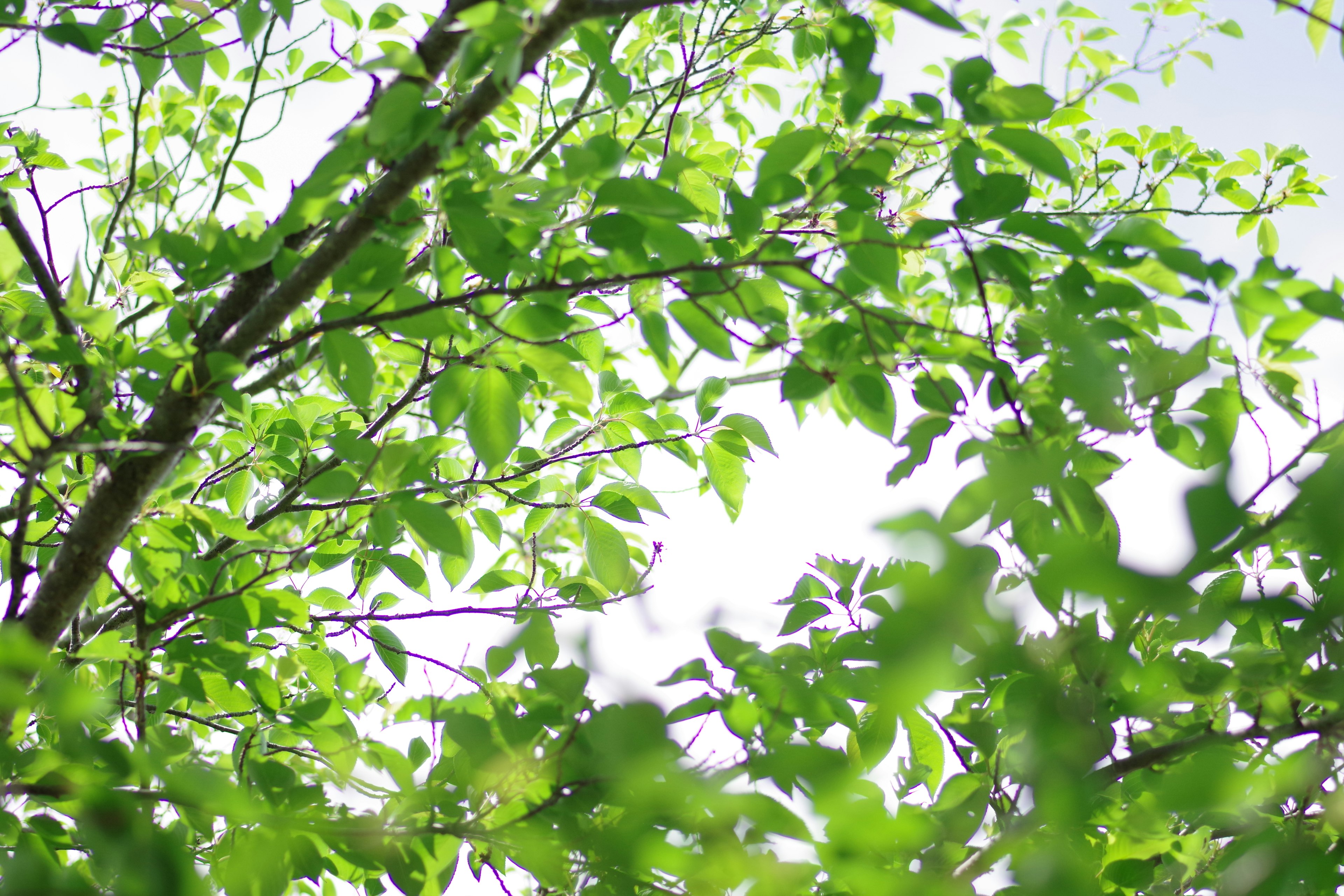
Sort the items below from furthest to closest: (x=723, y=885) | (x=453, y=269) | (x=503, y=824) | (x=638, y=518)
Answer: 1. (x=638, y=518)
2. (x=453, y=269)
3. (x=503, y=824)
4. (x=723, y=885)

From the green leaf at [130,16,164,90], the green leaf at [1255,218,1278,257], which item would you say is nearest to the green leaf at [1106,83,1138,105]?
the green leaf at [1255,218,1278,257]

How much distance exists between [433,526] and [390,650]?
79 centimetres

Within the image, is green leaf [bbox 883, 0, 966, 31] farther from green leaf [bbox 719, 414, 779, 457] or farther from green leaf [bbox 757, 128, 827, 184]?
green leaf [bbox 719, 414, 779, 457]

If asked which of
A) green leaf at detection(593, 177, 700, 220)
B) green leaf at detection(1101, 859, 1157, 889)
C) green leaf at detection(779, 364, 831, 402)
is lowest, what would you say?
green leaf at detection(1101, 859, 1157, 889)

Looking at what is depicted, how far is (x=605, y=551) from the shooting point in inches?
75.9

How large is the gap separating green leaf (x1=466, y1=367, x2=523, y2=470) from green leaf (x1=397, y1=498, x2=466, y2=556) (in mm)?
118

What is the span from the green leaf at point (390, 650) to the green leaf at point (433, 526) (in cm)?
74

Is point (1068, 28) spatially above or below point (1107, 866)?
above

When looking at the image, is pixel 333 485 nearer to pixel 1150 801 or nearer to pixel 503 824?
pixel 503 824

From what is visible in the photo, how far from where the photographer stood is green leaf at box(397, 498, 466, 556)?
121cm

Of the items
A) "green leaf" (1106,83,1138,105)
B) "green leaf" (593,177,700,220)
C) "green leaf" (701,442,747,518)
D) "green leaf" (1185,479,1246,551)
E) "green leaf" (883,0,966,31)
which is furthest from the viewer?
"green leaf" (1106,83,1138,105)

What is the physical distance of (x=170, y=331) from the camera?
1.23 meters

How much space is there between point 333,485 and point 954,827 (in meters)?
1.24

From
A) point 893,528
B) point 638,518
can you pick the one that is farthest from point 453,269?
point 893,528
